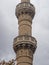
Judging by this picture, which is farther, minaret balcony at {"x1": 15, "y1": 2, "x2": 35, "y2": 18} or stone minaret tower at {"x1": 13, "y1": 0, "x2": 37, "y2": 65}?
minaret balcony at {"x1": 15, "y1": 2, "x2": 35, "y2": 18}

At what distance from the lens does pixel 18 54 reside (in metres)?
26.6

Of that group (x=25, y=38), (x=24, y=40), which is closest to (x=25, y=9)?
(x=25, y=38)

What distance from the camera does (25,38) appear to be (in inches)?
1062

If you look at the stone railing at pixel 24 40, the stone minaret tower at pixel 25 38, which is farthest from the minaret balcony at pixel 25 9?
the stone railing at pixel 24 40

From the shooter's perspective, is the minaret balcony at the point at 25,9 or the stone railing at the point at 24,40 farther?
the minaret balcony at the point at 25,9

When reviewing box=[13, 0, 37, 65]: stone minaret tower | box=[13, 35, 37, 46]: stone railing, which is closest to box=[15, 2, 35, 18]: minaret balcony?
box=[13, 0, 37, 65]: stone minaret tower

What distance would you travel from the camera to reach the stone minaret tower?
26.3 meters

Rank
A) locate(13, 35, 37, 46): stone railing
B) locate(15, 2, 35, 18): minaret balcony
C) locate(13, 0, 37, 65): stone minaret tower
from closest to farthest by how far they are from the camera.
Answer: locate(13, 0, 37, 65): stone minaret tower < locate(13, 35, 37, 46): stone railing < locate(15, 2, 35, 18): minaret balcony

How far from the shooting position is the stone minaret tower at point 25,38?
2628 centimetres

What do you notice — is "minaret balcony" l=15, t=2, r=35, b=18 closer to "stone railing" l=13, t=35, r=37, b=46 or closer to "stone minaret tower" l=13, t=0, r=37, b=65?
"stone minaret tower" l=13, t=0, r=37, b=65

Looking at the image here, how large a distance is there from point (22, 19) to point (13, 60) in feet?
14.6

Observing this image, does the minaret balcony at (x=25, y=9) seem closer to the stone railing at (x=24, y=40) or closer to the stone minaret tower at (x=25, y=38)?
the stone minaret tower at (x=25, y=38)

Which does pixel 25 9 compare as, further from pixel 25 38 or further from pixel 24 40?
pixel 24 40

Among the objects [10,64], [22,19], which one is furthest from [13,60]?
[22,19]
